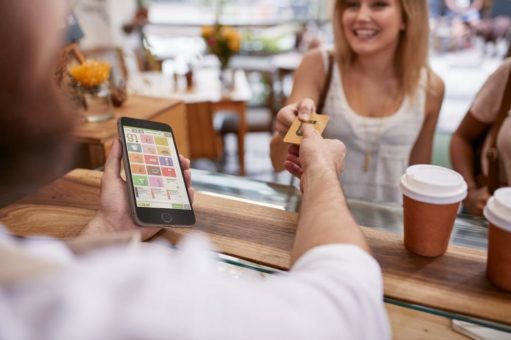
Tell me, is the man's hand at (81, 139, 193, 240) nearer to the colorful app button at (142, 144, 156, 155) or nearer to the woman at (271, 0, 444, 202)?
the colorful app button at (142, 144, 156, 155)

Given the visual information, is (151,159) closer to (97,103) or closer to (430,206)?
(430,206)

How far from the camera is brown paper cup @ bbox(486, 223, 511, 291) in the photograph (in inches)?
28.1

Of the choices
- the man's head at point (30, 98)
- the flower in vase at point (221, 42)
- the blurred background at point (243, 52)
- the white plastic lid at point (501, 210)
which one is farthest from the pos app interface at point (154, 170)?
the flower in vase at point (221, 42)

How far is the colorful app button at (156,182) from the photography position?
3.11 ft

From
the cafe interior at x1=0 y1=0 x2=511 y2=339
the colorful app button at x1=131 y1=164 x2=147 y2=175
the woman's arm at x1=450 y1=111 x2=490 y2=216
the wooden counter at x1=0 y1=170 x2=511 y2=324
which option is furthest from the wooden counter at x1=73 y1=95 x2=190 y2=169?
the woman's arm at x1=450 y1=111 x2=490 y2=216

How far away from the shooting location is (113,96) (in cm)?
194

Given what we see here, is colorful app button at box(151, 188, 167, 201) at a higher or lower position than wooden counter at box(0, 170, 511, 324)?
higher

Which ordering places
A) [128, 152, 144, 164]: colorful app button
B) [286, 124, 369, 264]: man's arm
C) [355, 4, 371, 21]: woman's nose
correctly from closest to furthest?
[286, 124, 369, 264]: man's arm → [128, 152, 144, 164]: colorful app button → [355, 4, 371, 21]: woman's nose

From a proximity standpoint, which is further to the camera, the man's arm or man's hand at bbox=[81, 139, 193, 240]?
man's hand at bbox=[81, 139, 193, 240]

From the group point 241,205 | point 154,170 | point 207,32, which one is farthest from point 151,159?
point 207,32

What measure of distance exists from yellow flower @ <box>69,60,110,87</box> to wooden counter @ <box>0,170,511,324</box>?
64cm

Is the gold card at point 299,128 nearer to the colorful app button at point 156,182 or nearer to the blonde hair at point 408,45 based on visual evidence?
the colorful app button at point 156,182

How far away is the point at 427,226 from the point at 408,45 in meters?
1.16

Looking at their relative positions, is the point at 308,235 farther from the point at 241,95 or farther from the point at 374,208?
the point at 241,95
